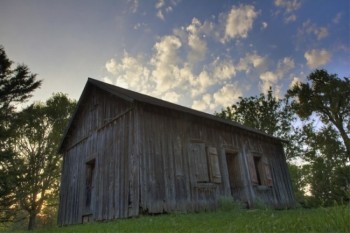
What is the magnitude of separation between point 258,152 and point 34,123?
18.4 meters

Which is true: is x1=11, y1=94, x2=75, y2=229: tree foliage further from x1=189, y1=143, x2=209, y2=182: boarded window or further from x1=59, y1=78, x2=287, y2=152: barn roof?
x1=189, y1=143, x2=209, y2=182: boarded window

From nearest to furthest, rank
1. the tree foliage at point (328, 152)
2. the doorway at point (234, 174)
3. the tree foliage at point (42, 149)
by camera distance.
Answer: the doorway at point (234, 174), the tree foliage at point (42, 149), the tree foliage at point (328, 152)

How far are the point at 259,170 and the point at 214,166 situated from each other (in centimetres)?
439

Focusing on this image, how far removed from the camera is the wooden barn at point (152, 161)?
11.0 meters

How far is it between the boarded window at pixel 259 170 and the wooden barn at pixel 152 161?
5 cm

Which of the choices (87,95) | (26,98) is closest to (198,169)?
(87,95)

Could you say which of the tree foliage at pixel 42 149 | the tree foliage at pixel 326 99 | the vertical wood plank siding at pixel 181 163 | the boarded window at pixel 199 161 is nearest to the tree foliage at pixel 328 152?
the tree foliage at pixel 326 99

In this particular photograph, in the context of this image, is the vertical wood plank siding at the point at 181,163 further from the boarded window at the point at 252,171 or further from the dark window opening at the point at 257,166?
the dark window opening at the point at 257,166

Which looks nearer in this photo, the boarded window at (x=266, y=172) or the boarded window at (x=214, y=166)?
the boarded window at (x=214, y=166)

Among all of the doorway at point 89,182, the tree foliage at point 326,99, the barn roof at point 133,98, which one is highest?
the tree foliage at point 326,99

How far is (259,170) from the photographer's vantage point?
53.6ft

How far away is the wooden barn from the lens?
36.1ft

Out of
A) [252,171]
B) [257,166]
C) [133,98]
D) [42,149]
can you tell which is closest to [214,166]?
[252,171]

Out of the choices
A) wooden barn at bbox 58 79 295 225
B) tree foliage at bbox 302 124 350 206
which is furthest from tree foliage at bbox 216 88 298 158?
wooden barn at bbox 58 79 295 225
